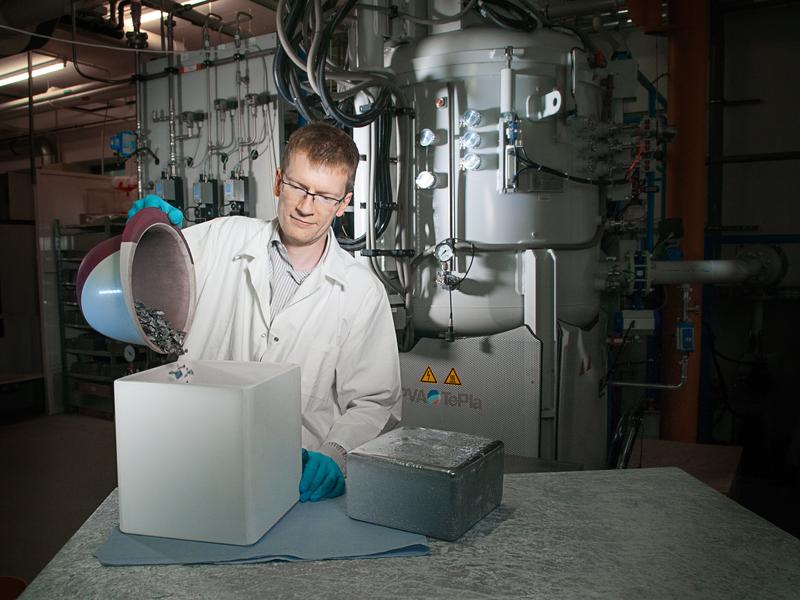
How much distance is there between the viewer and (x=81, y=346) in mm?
5590

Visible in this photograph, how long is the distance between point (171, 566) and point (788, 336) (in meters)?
4.67

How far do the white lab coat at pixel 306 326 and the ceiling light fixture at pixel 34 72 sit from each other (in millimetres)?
4773

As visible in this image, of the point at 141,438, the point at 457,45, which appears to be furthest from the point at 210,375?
the point at 457,45

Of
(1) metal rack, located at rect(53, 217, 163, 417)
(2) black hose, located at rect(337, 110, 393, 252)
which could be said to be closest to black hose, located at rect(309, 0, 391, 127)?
(2) black hose, located at rect(337, 110, 393, 252)

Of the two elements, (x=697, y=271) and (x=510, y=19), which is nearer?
(x=510, y=19)

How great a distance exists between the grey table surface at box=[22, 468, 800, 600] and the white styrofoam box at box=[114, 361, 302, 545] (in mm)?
75

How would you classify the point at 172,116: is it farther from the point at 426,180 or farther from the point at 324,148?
the point at 324,148

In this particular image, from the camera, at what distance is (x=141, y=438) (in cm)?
96

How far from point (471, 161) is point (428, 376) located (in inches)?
37.1

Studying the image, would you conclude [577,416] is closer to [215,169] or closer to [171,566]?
[171,566]

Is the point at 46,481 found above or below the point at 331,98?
below

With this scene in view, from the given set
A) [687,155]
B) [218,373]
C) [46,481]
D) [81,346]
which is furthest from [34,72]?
[218,373]

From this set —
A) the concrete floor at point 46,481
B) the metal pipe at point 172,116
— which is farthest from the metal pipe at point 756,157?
the concrete floor at point 46,481

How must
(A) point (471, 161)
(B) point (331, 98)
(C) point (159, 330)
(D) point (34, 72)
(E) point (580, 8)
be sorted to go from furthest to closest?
(D) point (34, 72)
(E) point (580, 8)
(A) point (471, 161)
(B) point (331, 98)
(C) point (159, 330)
